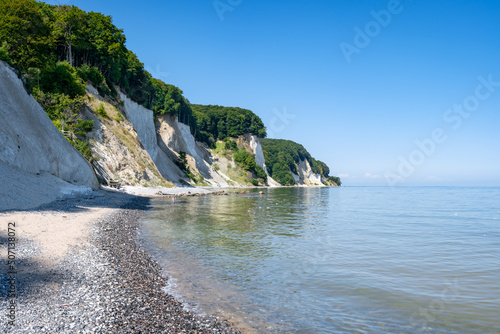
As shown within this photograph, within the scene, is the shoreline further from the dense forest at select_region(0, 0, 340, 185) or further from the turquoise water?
the dense forest at select_region(0, 0, 340, 185)

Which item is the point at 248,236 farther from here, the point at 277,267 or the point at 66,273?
the point at 66,273

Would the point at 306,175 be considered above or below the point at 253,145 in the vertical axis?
below

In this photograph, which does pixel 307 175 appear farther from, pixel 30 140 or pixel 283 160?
pixel 30 140

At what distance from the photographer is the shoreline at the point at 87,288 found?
18.7ft

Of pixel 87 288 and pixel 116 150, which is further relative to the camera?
pixel 116 150

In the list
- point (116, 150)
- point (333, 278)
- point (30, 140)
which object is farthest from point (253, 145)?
point (333, 278)

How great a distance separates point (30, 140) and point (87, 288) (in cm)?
2374

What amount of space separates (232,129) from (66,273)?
117m

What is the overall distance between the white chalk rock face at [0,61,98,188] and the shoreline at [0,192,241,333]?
12640mm

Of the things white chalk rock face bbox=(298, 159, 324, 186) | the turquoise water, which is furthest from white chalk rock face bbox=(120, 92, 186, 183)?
white chalk rock face bbox=(298, 159, 324, 186)

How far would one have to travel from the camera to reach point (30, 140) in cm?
2559

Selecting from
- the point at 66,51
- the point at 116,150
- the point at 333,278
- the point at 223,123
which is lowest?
the point at 333,278

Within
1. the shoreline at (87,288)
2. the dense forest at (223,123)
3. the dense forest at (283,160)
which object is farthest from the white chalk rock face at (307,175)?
the shoreline at (87,288)

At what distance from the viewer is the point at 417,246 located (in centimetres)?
1631
